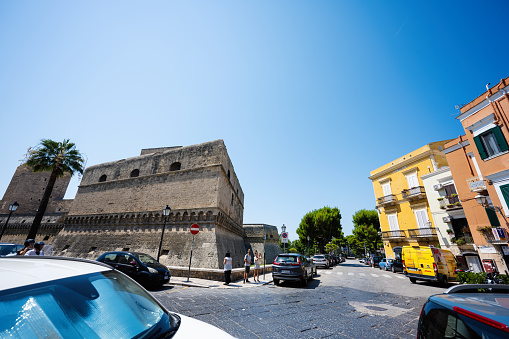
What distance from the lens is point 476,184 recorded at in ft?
40.6

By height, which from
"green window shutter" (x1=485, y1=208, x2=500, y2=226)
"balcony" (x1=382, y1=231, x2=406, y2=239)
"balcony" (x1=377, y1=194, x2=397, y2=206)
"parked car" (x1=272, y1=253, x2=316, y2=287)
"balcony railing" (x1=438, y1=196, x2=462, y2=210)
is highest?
"balcony" (x1=377, y1=194, x2=397, y2=206)

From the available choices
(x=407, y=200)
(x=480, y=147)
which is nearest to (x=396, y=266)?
(x=407, y=200)

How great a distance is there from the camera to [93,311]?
4.48 ft

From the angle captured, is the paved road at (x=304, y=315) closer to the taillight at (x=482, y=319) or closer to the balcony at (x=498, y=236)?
the taillight at (x=482, y=319)

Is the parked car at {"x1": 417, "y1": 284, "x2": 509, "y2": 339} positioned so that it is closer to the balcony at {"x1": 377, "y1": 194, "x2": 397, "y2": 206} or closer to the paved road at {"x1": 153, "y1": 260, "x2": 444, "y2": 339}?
the paved road at {"x1": 153, "y1": 260, "x2": 444, "y2": 339}

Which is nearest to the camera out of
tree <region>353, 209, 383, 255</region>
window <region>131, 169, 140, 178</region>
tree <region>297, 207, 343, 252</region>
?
window <region>131, 169, 140, 178</region>

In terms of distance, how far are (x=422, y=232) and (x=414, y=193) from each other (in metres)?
3.78

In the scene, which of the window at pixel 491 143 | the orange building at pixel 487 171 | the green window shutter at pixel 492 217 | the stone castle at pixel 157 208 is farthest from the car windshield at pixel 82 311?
the green window shutter at pixel 492 217

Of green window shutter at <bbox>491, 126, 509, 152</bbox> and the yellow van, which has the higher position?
green window shutter at <bbox>491, 126, 509, 152</bbox>

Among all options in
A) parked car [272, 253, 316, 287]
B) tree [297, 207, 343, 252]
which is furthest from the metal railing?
parked car [272, 253, 316, 287]

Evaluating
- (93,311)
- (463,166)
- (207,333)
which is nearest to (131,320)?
(93,311)

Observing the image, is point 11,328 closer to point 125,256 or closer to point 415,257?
point 125,256

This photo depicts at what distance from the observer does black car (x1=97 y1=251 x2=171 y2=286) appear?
755 cm

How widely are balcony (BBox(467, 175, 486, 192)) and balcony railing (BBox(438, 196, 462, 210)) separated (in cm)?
365
